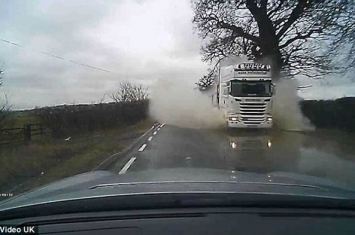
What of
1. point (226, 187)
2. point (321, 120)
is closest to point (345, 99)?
point (321, 120)

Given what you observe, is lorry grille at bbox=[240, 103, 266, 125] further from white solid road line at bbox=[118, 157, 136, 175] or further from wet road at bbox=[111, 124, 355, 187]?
white solid road line at bbox=[118, 157, 136, 175]

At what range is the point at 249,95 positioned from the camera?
25.7 m

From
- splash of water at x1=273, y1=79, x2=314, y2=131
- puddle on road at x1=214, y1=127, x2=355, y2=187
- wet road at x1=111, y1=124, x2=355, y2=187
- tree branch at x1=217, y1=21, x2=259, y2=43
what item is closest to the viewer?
puddle on road at x1=214, y1=127, x2=355, y2=187

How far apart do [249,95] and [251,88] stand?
40 cm

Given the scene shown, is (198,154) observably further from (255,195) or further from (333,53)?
(255,195)

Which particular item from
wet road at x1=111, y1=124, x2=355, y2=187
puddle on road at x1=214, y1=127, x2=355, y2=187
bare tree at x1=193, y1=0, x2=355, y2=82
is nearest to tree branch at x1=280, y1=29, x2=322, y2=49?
bare tree at x1=193, y1=0, x2=355, y2=82

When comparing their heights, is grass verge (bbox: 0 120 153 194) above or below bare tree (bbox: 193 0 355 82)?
below

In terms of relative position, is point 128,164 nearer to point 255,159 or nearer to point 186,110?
point 255,159

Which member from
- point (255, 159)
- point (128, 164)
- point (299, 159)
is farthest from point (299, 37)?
point (128, 164)

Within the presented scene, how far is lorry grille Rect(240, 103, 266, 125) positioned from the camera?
2572cm

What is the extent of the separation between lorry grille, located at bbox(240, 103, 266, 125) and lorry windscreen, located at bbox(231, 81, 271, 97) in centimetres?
61

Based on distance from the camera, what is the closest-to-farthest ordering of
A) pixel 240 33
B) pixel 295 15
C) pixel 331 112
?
pixel 295 15 < pixel 331 112 < pixel 240 33

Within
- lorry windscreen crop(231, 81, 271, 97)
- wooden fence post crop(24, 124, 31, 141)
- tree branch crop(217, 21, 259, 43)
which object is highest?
tree branch crop(217, 21, 259, 43)

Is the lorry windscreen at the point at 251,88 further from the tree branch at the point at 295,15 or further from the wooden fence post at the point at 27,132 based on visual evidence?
the wooden fence post at the point at 27,132
